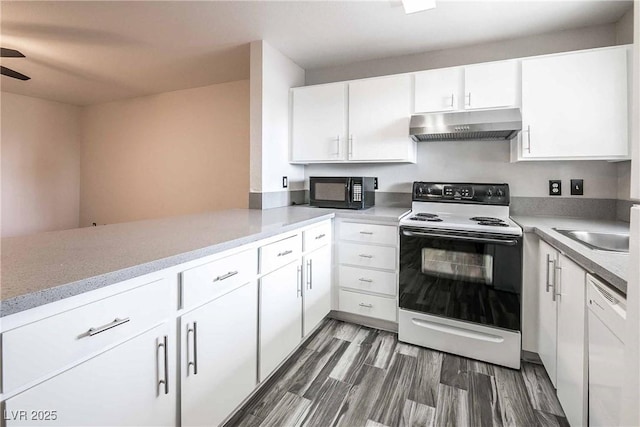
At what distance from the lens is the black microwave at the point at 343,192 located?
251 cm

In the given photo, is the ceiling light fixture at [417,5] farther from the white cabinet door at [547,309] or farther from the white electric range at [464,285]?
the white cabinet door at [547,309]

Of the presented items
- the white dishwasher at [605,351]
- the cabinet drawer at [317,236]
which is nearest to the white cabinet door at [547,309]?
the white dishwasher at [605,351]

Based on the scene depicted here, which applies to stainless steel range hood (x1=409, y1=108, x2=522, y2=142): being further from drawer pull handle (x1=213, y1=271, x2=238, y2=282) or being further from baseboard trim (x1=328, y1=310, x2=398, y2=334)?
Result: drawer pull handle (x1=213, y1=271, x2=238, y2=282)

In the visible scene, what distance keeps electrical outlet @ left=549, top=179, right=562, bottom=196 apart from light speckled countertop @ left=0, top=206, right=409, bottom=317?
197cm

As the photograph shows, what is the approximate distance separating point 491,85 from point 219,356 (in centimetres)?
241

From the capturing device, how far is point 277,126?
107 inches

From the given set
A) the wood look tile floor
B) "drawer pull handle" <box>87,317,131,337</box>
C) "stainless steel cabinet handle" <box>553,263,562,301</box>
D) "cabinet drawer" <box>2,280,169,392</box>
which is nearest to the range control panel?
"stainless steel cabinet handle" <box>553,263,562,301</box>

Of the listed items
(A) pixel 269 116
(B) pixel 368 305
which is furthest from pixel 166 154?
(B) pixel 368 305

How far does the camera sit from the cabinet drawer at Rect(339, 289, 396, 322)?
2.26 metres

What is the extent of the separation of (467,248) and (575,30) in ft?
6.07

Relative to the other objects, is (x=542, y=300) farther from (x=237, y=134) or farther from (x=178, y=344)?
(x=237, y=134)

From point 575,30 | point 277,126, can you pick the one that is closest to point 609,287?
point 575,30

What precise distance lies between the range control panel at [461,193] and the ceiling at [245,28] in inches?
45.4

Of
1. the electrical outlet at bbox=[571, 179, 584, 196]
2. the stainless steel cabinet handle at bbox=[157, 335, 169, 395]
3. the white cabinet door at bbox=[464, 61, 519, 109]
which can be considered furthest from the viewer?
the electrical outlet at bbox=[571, 179, 584, 196]
